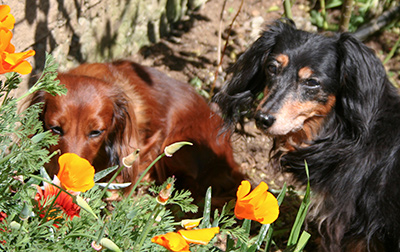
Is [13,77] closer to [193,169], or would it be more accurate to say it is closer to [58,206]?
[58,206]

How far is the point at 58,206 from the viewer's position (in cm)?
165

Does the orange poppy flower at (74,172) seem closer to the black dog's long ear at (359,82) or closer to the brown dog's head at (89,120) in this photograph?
the brown dog's head at (89,120)

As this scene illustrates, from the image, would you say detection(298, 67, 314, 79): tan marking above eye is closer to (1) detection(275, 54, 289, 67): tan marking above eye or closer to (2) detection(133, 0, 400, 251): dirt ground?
(1) detection(275, 54, 289, 67): tan marking above eye

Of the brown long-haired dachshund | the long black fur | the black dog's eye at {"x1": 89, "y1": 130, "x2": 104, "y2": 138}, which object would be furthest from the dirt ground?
the black dog's eye at {"x1": 89, "y1": 130, "x2": 104, "y2": 138}

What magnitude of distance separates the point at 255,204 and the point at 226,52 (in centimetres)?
363

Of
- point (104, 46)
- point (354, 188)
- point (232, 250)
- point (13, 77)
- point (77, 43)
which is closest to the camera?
point (13, 77)

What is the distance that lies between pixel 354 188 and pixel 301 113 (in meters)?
0.51

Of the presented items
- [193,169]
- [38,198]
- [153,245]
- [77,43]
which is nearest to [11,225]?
[38,198]

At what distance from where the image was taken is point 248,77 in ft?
10.1

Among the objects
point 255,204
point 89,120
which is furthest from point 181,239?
point 89,120

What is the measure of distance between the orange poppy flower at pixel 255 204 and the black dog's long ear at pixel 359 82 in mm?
1435

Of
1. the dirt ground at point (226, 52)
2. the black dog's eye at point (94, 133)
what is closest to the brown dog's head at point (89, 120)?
the black dog's eye at point (94, 133)

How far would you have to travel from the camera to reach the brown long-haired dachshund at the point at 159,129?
3.10 m

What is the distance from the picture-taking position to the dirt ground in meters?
3.96
